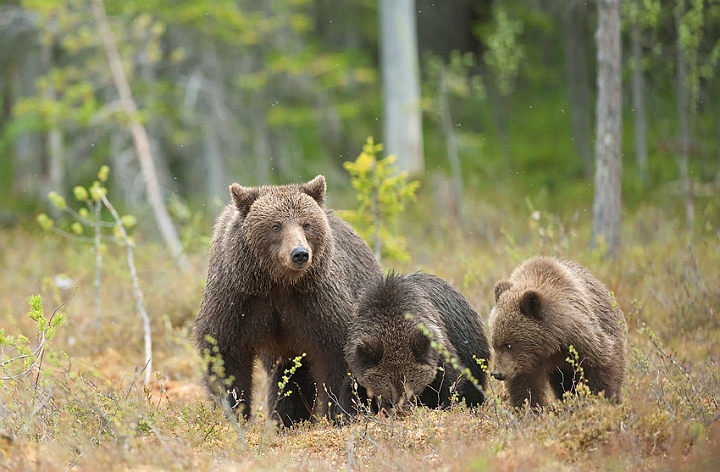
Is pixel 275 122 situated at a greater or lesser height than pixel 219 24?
lesser

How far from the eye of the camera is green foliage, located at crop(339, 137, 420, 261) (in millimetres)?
10547

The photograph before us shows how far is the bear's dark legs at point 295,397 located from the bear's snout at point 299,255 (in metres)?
1.56

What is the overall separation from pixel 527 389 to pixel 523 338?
0.51 meters

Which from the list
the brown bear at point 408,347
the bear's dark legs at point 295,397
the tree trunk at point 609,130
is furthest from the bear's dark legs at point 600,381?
the tree trunk at point 609,130

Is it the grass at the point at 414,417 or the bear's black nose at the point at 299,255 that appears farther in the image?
the bear's black nose at the point at 299,255

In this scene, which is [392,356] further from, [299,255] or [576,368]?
[576,368]

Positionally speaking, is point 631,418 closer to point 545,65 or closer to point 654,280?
point 654,280

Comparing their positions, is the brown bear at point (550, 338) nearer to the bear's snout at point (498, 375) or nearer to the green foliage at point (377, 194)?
the bear's snout at point (498, 375)

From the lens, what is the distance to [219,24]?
65.3 feet

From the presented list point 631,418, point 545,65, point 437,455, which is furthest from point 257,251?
point 545,65

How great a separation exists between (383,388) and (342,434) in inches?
21.6

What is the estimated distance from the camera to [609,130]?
453 inches

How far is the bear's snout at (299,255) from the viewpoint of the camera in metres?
6.46

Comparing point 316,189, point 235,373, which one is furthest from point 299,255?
point 235,373
